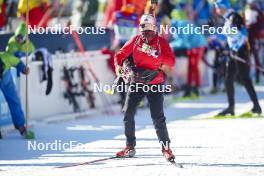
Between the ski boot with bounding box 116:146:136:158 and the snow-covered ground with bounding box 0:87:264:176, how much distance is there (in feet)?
0.32

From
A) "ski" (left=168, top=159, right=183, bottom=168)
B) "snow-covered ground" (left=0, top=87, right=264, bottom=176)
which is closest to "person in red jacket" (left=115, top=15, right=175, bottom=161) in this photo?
"ski" (left=168, top=159, right=183, bottom=168)

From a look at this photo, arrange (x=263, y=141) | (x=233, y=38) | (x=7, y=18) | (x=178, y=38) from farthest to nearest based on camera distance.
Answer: (x=178, y=38) < (x=7, y=18) < (x=233, y=38) < (x=263, y=141)

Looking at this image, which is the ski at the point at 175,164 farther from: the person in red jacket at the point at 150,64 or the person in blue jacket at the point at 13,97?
the person in blue jacket at the point at 13,97

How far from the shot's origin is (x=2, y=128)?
1580 centimetres

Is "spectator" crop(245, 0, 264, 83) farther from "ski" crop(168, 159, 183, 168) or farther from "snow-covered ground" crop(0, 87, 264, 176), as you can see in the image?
"ski" crop(168, 159, 183, 168)

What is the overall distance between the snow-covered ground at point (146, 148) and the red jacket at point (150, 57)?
122cm

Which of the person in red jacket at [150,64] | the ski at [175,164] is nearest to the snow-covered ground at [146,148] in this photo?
the ski at [175,164]

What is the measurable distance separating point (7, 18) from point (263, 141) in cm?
806

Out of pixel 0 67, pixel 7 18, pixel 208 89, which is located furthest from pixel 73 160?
pixel 208 89

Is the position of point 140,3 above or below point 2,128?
above

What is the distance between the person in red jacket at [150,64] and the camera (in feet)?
38.8

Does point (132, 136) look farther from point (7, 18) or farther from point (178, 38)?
point (178, 38)

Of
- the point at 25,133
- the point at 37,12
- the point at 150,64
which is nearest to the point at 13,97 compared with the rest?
the point at 25,133

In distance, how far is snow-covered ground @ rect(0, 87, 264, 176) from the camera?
11105 mm
